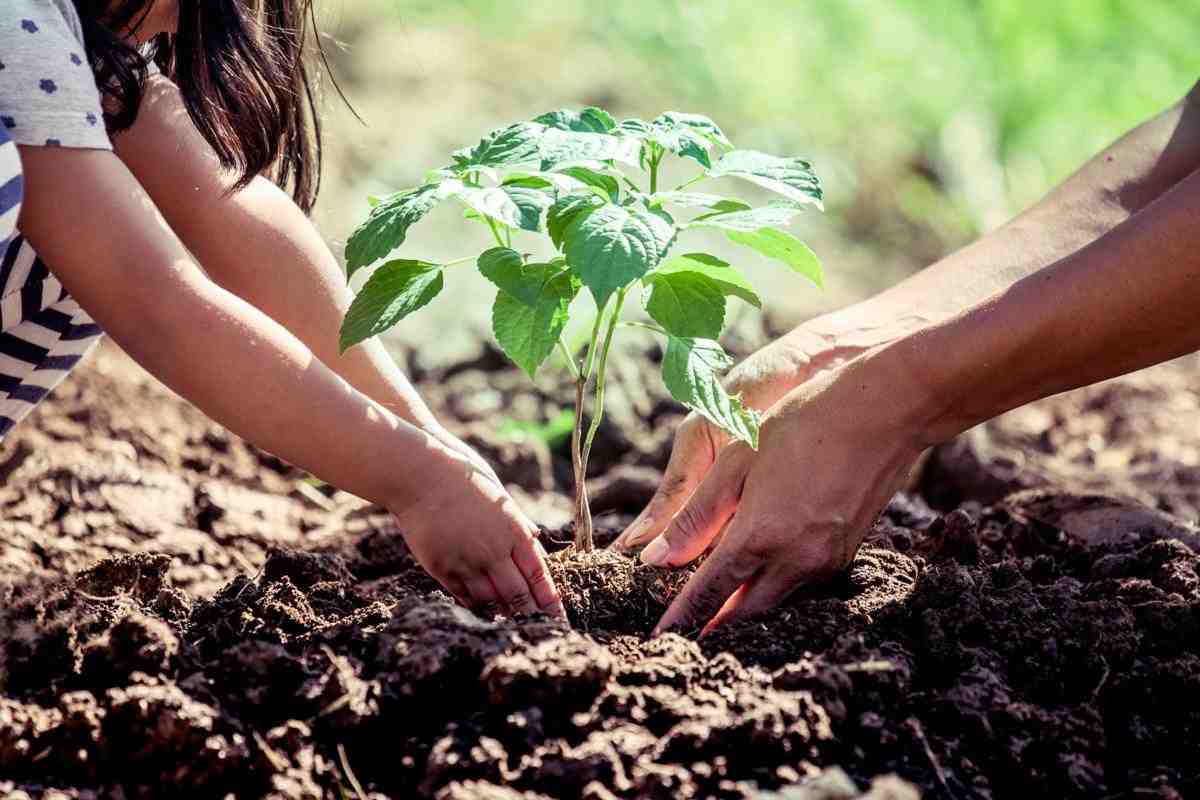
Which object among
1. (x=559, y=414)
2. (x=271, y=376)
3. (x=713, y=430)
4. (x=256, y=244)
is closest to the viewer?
(x=271, y=376)

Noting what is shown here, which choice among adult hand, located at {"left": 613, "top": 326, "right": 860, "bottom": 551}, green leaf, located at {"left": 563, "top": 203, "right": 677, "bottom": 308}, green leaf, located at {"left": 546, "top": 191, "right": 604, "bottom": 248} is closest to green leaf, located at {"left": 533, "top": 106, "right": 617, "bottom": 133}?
green leaf, located at {"left": 546, "top": 191, "right": 604, "bottom": 248}

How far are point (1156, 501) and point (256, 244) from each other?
1.97 m

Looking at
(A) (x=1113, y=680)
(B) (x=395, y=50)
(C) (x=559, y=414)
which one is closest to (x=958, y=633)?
(A) (x=1113, y=680)

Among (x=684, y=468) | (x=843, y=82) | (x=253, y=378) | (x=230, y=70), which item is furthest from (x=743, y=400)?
(x=843, y=82)

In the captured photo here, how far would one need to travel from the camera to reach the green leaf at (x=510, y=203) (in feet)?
4.86

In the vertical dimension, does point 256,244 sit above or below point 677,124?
below

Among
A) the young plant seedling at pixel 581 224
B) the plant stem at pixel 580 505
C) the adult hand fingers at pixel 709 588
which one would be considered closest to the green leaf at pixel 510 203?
the young plant seedling at pixel 581 224

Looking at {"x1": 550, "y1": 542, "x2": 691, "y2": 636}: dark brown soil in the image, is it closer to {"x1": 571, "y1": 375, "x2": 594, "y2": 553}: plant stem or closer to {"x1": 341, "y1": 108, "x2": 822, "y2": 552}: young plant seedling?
{"x1": 571, "y1": 375, "x2": 594, "y2": 553}: plant stem

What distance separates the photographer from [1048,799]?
1364 millimetres

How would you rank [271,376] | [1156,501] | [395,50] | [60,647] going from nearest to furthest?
[60,647]
[271,376]
[1156,501]
[395,50]

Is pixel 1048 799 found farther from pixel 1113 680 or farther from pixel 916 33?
pixel 916 33

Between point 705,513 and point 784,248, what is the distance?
0.40m

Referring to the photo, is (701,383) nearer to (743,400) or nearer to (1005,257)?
(743,400)

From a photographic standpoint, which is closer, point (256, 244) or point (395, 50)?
point (256, 244)
